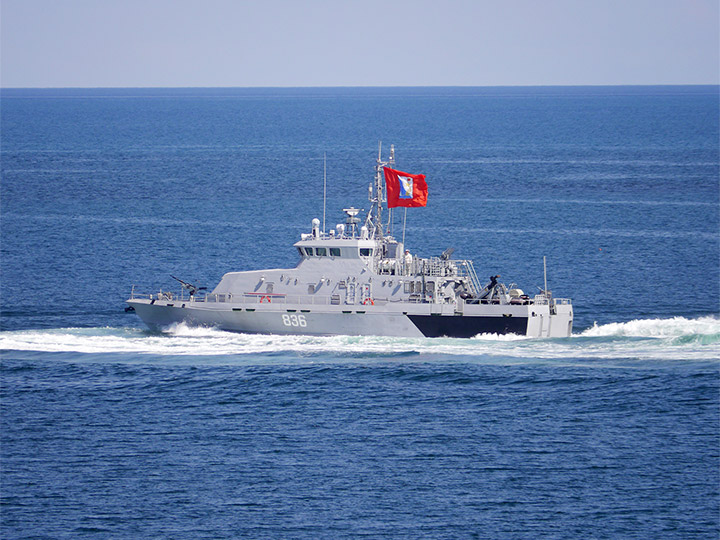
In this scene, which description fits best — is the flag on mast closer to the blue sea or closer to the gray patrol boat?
the gray patrol boat

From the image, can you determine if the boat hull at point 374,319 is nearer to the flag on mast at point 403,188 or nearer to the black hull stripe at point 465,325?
the black hull stripe at point 465,325

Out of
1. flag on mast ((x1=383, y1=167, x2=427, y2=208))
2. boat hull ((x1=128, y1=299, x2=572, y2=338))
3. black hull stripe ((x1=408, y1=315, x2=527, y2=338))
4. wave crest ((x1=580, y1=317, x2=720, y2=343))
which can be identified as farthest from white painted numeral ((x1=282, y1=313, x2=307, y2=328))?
wave crest ((x1=580, y1=317, x2=720, y2=343))

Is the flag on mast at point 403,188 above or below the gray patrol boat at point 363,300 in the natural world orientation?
above

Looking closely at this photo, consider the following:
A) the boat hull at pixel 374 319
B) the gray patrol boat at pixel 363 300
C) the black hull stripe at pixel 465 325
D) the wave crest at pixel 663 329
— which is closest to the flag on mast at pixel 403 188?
the gray patrol boat at pixel 363 300

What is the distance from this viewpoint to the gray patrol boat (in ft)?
182

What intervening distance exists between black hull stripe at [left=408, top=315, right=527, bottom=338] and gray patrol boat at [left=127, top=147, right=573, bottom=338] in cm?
5

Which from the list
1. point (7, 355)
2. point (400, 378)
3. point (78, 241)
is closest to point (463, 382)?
point (400, 378)

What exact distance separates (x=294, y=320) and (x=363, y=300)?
3512mm

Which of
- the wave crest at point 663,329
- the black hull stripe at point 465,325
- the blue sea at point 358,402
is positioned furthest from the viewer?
the black hull stripe at point 465,325

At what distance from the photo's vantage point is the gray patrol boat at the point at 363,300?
182 feet

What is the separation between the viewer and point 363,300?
5697 cm

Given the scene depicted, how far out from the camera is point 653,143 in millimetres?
172500

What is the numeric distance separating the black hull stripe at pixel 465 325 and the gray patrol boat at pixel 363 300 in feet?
0.16

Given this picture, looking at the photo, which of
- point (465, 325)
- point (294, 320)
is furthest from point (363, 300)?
point (465, 325)
